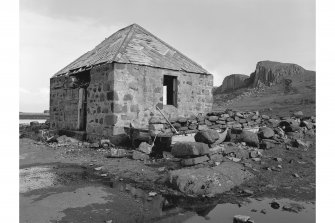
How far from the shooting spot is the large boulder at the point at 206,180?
4.41m

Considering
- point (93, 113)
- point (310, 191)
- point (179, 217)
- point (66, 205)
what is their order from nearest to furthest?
point (179, 217)
point (66, 205)
point (310, 191)
point (93, 113)

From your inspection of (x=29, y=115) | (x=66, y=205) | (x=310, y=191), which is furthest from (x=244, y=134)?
(x=29, y=115)

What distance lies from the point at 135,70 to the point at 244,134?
4.63m

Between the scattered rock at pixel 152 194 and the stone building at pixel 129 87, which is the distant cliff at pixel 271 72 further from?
the scattered rock at pixel 152 194

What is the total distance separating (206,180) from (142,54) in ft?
23.1

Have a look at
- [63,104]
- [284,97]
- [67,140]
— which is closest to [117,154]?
[67,140]

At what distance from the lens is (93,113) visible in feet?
33.6

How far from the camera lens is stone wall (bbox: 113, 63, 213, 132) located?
9.31 metres

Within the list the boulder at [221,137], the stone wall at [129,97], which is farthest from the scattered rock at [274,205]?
the stone wall at [129,97]

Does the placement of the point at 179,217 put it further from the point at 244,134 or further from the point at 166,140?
the point at 244,134

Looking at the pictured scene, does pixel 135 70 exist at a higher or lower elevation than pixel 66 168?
higher

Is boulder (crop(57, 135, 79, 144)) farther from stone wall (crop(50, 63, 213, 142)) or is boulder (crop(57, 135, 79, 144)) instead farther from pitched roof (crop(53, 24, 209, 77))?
pitched roof (crop(53, 24, 209, 77))

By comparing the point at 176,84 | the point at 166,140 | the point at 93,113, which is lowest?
the point at 166,140

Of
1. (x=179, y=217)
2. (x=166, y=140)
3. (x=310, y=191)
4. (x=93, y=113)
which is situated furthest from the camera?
(x=93, y=113)
